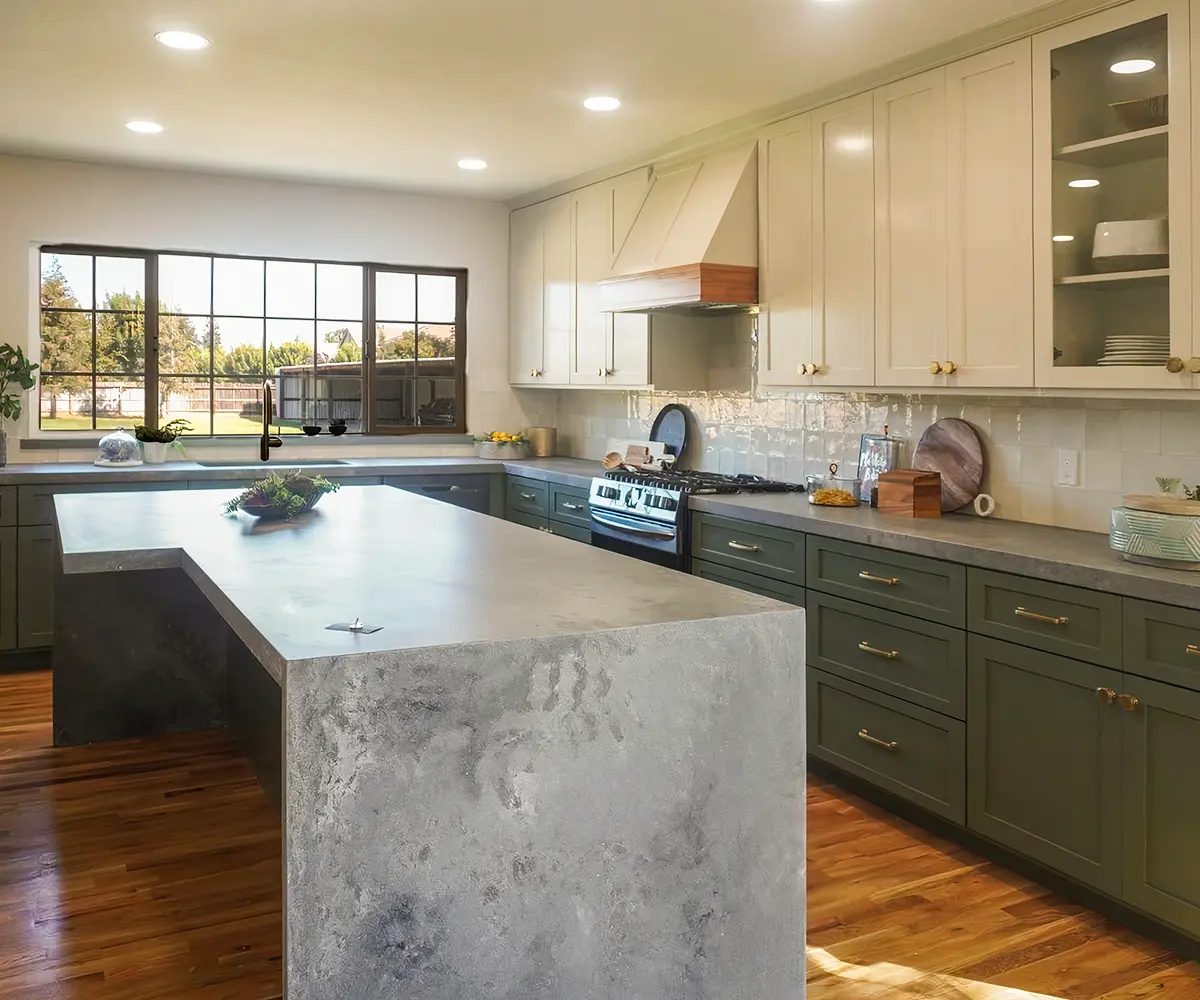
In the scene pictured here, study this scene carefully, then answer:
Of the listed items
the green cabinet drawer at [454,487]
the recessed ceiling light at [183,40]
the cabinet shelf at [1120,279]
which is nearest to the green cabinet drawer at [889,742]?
the cabinet shelf at [1120,279]

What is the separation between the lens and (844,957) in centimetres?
263

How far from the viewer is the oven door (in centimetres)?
442

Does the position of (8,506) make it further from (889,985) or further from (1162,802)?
(1162,802)

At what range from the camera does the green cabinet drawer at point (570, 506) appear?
17.5 feet

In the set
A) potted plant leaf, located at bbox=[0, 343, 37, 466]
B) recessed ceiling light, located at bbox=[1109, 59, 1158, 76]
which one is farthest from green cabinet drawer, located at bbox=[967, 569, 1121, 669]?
potted plant leaf, located at bbox=[0, 343, 37, 466]

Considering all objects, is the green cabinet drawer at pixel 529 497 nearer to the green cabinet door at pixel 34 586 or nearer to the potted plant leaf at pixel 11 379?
the green cabinet door at pixel 34 586

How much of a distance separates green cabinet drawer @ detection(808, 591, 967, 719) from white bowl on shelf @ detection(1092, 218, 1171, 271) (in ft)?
3.60

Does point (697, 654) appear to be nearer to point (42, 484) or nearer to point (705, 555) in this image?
point (705, 555)

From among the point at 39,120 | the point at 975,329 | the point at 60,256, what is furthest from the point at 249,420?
the point at 975,329

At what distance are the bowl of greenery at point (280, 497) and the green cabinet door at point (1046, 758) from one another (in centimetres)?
213

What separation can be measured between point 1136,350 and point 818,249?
144 centimetres

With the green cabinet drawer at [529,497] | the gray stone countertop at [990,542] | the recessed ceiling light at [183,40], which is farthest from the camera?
the green cabinet drawer at [529,497]

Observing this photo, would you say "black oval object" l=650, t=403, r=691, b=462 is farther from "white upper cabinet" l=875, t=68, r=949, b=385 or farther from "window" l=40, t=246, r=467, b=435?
"white upper cabinet" l=875, t=68, r=949, b=385

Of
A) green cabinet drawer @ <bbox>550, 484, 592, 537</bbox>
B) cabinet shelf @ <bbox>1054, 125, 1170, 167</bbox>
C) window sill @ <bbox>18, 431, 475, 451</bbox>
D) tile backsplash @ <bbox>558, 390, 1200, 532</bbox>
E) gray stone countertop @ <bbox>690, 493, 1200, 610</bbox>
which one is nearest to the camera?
gray stone countertop @ <bbox>690, 493, 1200, 610</bbox>
